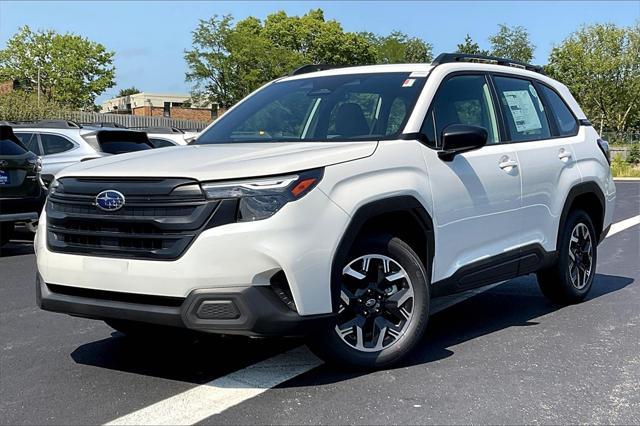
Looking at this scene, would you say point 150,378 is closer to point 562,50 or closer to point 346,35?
point 562,50

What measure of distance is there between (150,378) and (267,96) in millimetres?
2313

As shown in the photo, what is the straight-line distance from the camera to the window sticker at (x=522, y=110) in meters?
5.55

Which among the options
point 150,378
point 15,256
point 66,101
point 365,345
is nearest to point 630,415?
point 365,345

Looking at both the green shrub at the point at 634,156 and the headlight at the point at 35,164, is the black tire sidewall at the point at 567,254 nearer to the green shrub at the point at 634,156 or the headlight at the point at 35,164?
the headlight at the point at 35,164

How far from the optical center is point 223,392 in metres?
3.88

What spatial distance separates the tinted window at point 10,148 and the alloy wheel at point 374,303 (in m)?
6.54

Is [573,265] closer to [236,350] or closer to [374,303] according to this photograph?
[374,303]

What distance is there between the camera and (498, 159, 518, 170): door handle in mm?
5074

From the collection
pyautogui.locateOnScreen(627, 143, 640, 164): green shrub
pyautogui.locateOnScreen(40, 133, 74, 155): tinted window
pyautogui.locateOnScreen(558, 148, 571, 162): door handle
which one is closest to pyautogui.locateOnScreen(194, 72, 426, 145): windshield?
pyautogui.locateOnScreen(558, 148, 571, 162): door handle

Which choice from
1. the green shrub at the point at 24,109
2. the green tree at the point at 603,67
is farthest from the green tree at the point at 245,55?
the green shrub at the point at 24,109

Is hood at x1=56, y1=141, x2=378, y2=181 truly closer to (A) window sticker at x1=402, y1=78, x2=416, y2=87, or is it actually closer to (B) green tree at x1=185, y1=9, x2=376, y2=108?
(A) window sticker at x1=402, y1=78, x2=416, y2=87

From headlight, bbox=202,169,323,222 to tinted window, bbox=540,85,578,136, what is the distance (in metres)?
3.23

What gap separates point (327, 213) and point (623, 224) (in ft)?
31.8

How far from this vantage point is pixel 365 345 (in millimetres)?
4152
